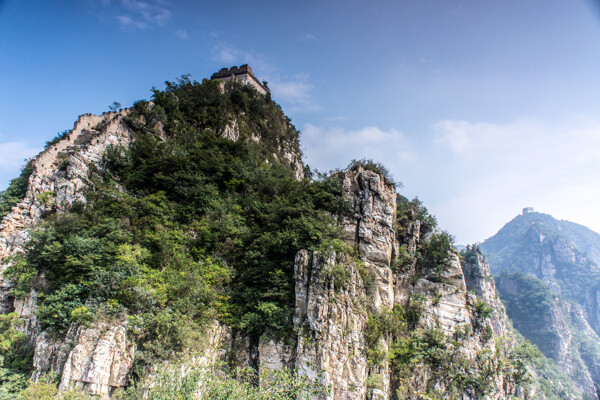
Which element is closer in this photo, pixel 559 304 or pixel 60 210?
pixel 60 210

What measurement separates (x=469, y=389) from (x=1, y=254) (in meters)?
31.8

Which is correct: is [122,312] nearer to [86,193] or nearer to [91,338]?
[91,338]

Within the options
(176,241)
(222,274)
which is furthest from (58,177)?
(222,274)

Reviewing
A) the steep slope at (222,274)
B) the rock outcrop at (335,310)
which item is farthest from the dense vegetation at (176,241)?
the rock outcrop at (335,310)

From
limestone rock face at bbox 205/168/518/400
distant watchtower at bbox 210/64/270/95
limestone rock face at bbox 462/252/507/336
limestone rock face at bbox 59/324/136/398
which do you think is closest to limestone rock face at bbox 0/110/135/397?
limestone rock face at bbox 59/324/136/398

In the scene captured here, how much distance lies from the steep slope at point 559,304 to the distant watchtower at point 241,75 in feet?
382

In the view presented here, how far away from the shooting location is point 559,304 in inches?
4560

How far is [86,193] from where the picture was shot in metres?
19.0

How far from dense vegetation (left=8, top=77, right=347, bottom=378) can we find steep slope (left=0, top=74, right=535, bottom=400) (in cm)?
9

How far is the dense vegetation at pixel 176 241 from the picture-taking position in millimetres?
13797

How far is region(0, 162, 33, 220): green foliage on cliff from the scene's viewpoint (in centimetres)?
2112

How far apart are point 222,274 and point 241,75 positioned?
3363 centimetres

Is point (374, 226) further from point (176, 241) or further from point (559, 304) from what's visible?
point (559, 304)

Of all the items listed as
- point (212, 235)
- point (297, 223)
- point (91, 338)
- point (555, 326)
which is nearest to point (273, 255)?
point (297, 223)
